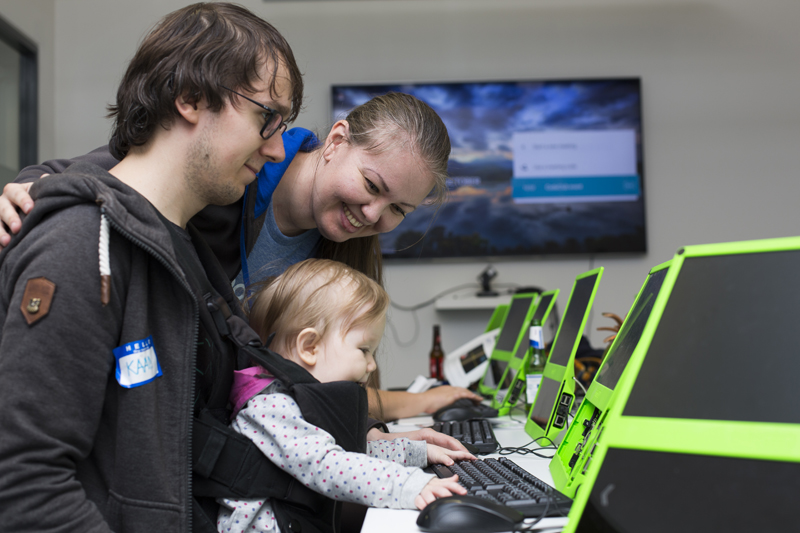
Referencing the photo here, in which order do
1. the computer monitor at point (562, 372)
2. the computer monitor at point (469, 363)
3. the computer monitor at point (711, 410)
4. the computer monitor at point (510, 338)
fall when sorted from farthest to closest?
the computer monitor at point (469, 363) → the computer monitor at point (510, 338) → the computer monitor at point (562, 372) → the computer monitor at point (711, 410)

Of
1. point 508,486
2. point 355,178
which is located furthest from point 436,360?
point 508,486

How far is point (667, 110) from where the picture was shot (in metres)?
4.36

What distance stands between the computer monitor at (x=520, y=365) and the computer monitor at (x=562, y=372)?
0.77 feet

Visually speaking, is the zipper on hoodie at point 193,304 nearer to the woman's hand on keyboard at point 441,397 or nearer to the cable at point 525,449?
the cable at point 525,449

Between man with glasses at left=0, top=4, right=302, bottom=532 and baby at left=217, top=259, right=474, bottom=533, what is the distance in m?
0.09

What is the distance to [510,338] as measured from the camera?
248 centimetres

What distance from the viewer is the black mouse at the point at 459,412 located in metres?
1.74

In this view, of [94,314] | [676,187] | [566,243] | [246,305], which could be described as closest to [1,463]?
[94,314]

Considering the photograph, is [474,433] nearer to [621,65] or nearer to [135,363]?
[135,363]

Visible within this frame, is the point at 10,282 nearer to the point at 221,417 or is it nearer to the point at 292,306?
the point at 221,417

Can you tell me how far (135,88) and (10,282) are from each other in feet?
1.26

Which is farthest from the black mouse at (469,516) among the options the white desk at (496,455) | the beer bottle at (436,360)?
the beer bottle at (436,360)

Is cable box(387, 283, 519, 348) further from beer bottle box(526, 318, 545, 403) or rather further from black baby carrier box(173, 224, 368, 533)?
black baby carrier box(173, 224, 368, 533)

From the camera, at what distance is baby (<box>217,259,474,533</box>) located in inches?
36.1
